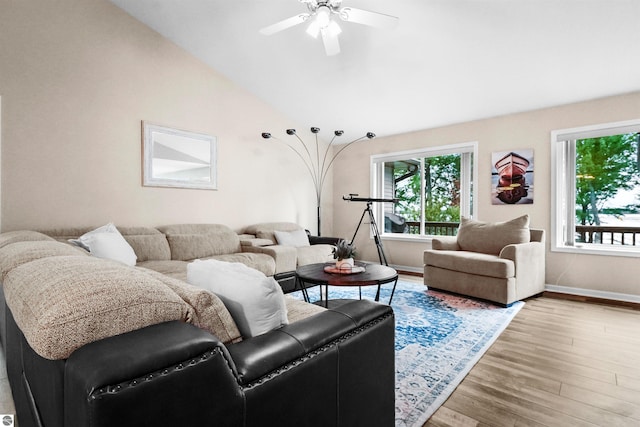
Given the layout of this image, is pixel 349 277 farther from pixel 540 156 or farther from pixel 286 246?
pixel 540 156

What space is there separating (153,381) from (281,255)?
3203 millimetres

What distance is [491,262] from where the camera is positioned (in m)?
3.43

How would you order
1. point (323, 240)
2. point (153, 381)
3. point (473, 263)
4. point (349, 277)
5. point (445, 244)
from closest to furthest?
point (153, 381)
point (349, 277)
point (473, 263)
point (445, 244)
point (323, 240)

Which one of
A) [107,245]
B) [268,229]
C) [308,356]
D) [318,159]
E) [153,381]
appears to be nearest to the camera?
[153,381]

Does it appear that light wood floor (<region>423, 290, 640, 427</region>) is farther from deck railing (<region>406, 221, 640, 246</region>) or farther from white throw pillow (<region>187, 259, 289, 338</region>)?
deck railing (<region>406, 221, 640, 246</region>)

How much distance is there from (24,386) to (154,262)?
2201mm

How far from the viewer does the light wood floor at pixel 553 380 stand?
5.41ft

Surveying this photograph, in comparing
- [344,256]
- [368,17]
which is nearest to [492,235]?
[344,256]

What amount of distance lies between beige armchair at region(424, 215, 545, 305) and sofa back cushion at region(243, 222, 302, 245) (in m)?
2.01

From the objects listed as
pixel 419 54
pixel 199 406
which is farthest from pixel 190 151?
pixel 199 406

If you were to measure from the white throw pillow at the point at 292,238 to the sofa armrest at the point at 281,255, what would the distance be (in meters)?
0.51

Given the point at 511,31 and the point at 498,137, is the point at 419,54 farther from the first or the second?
the point at 498,137

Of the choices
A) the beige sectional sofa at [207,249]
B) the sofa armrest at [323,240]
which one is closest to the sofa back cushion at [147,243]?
the beige sectional sofa at [207,249]

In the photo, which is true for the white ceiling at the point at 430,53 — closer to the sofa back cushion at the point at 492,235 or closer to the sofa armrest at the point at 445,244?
the sofa back cushion at the point at 492,235
